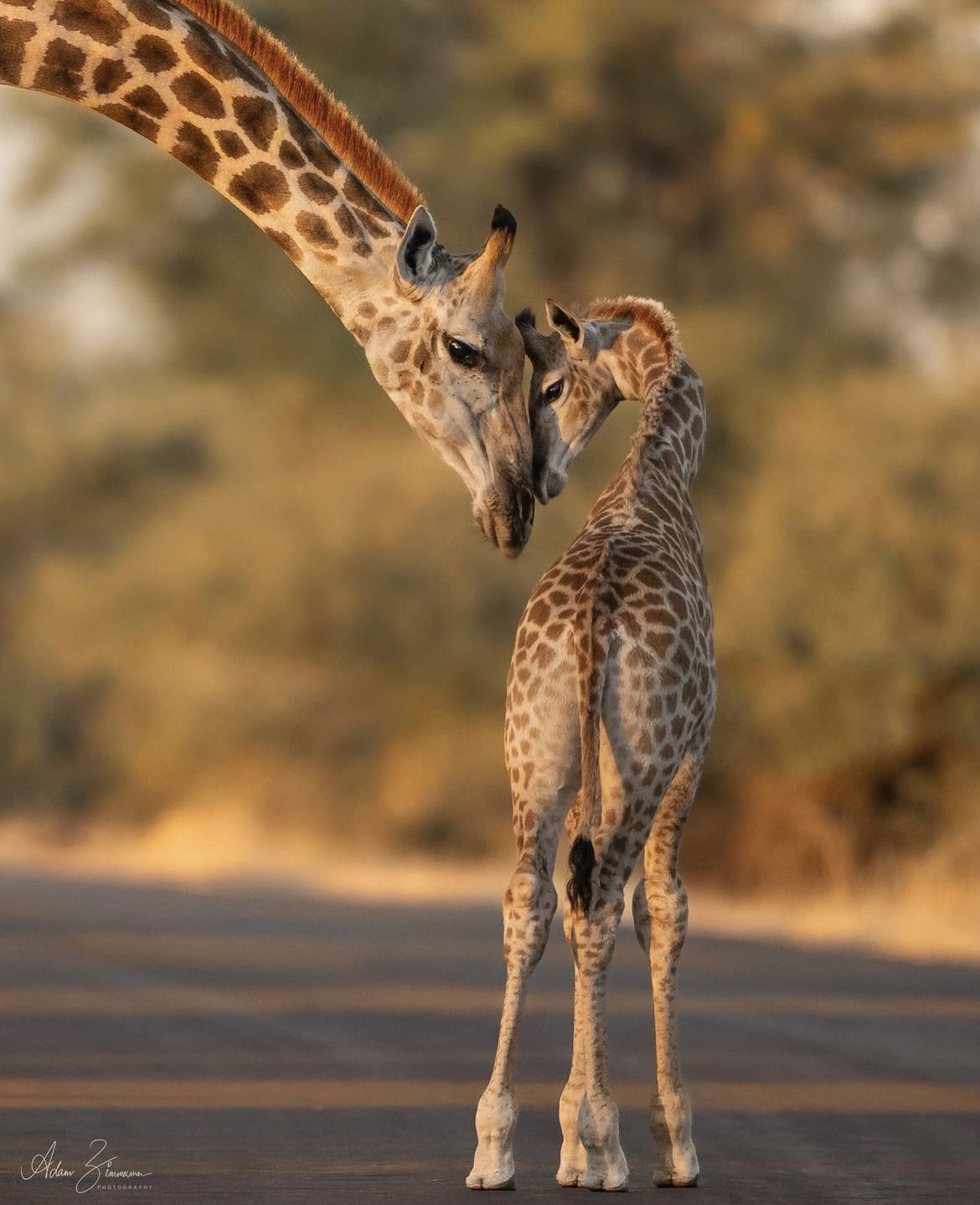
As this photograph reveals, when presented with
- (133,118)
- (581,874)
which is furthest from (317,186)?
(581,874)

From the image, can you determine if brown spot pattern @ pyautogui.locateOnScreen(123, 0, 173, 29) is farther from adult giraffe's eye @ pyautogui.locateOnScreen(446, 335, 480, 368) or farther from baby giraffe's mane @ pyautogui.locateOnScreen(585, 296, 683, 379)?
Answer: baby giraffe's mane @ pyautogui.locateOnScreen(585, 296, 683, 379)

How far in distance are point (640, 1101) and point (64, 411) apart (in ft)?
108

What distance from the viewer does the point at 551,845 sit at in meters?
7.43

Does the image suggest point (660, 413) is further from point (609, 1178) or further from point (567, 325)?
point (609, 1178)

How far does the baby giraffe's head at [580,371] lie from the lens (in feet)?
28.2

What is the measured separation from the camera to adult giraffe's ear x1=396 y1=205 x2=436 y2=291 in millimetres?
8337

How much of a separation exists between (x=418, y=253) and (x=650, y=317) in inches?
35.4

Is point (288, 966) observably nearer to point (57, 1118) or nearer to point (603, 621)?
point (57, 1118)

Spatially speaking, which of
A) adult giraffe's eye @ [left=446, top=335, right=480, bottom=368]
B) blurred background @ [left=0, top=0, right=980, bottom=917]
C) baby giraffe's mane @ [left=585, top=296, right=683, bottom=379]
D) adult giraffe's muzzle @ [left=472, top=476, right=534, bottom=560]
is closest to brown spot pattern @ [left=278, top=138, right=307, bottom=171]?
adult giraffe's eye @ [left=446, top=335, right=480, bottom=368]

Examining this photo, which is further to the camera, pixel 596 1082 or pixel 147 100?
pixel 147 100

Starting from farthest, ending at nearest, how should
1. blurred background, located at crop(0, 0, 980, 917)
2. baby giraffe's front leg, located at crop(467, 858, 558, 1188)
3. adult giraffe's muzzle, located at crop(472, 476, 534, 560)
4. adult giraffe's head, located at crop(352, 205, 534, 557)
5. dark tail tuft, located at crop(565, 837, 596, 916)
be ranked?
blurred background, located at crop(0, 0, 980, 917) < adult giraffe's head, located at crop(352, 205, 534, 557) < adult giraffe's muzzle, located at crop(472, 476, 534, 560) < dark tail tuft, located at crop(565, 837, 596, 916) < baby giraffe's front leg, located at crop(467, 858, 558, 1188)

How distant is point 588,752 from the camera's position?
7250 mm

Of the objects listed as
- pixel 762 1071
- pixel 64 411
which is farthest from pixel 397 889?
pixel 64 411

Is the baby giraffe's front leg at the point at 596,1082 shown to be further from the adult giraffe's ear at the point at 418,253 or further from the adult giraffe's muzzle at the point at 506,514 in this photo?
the adult giraffe's ear at the point at 418,253
